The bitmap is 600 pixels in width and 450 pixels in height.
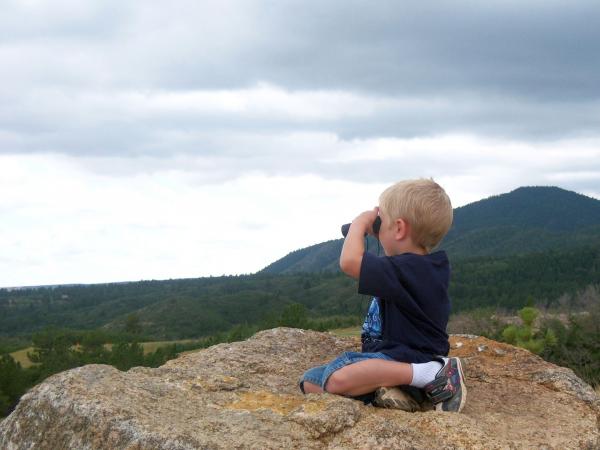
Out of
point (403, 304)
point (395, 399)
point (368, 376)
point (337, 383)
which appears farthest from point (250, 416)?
point (403, 304)

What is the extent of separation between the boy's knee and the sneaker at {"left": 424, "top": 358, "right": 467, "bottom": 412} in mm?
604

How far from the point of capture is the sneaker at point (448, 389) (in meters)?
4.80

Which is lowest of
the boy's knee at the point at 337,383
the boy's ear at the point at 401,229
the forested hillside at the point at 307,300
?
the forested hillside at the point at 307,300

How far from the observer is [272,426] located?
167 inches

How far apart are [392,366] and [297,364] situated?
1913 mm

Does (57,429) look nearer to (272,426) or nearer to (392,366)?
(272,426)

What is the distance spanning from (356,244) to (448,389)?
4.19 feet

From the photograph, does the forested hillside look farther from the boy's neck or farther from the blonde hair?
the blonde hair

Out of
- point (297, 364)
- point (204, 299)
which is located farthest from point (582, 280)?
point (297, 364)

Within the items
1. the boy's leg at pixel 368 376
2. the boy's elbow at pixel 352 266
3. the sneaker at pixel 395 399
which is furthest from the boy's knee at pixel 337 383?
the boy's elbow at pixel 352 266

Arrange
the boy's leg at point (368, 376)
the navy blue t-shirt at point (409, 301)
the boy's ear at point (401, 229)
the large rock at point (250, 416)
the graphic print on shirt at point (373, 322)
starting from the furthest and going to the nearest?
the graphic print on shirt at point (373, 322) < the boy's ear at point (401, 229) < the navy blue t-shirt at point (409, 301) < the boy's leg at point (368, 376) < the large rock at point (250, 416)

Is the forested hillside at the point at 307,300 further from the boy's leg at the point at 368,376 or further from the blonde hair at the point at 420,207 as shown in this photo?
the boy's leg at the point at 368,376

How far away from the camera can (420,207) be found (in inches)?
191

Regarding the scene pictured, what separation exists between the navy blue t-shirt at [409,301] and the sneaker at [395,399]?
25 cm
